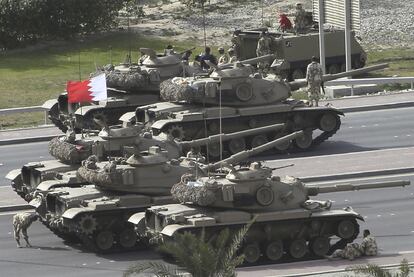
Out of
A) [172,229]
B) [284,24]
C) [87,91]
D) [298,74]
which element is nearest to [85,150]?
[87,91]

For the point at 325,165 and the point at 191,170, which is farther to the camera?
the point at 325,165

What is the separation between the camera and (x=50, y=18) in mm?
71375

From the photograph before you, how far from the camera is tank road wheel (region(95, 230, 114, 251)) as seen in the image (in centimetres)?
3738

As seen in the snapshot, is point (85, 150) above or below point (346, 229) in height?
above

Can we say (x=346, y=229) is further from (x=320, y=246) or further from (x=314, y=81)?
(x=314, y=81)

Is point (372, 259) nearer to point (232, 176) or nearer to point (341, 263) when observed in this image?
point (341, 263)

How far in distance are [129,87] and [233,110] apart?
436cm

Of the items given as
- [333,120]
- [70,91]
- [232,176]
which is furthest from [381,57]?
[232,176]

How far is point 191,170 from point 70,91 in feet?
19.7

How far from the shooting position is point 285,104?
4988 centimetres

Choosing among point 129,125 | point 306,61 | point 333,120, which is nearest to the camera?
point 129,125

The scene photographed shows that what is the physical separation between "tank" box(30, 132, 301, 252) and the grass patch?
22.6 meters

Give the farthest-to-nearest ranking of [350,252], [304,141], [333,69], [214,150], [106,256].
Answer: [333,69], [304,141], [214,150], [106,256], [350,252]

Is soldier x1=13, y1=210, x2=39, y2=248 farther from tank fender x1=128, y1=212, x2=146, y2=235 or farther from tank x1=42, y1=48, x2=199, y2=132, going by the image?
tank x1=42, y1=48, x2=199, y2=132
